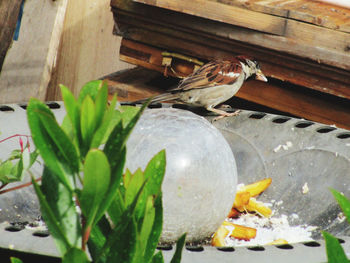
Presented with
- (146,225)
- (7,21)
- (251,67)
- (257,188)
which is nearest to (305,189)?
(257,188)

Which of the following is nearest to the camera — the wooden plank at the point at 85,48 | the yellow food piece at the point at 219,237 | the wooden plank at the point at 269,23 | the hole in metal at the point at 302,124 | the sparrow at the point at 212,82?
the yellow food piece at the point at 219,237

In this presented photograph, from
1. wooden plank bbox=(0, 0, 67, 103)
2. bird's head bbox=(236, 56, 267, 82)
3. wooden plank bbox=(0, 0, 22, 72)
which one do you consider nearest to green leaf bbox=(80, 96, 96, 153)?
bird's head bbox=(236, 56, 267, 82)

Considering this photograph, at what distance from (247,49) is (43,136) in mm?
2592

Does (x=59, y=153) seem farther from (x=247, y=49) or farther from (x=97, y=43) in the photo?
(x=97, y=43)

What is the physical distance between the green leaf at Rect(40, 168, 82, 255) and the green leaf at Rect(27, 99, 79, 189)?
0.01 m

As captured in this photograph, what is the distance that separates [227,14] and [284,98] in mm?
500

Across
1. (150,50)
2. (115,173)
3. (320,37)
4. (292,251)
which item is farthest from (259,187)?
(115,173)

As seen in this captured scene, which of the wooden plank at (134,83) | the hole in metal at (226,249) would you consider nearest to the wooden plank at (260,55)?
the wooden plank at (134,83)

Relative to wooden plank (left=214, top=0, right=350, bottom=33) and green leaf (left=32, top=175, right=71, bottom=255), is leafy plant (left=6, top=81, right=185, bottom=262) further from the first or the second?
wooden plank (left=214, top=0, right=350, bottom=33)

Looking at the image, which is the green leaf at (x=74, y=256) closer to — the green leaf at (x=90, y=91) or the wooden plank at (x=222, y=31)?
the green leaf at (x=90, y=91)

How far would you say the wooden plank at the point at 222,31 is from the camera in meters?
2.88

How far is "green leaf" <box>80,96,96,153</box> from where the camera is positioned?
1.83 feet

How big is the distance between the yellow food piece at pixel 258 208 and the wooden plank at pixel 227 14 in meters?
1.09

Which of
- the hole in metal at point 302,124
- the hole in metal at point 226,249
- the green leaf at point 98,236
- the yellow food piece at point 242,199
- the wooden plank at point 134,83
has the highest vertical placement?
the green leaf at point 98,236
